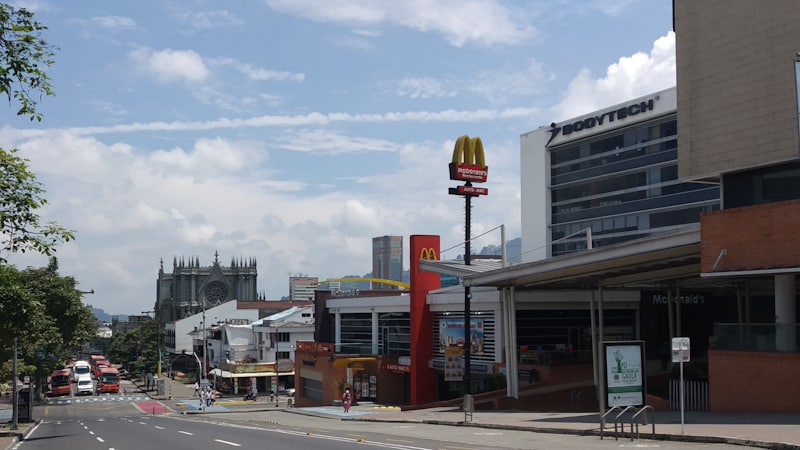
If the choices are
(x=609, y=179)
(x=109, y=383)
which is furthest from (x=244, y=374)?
(x=609, y=179)

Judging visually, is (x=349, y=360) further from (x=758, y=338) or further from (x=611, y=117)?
(x=611, y=117)

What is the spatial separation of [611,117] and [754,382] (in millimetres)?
85612

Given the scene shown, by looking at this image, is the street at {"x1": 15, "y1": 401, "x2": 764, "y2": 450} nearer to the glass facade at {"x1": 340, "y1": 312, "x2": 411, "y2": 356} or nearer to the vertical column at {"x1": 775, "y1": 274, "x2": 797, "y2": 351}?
the vertical column at {"x1": 775, "y1": 274, "x2": 797, "y2": 351}

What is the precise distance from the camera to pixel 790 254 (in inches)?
1025

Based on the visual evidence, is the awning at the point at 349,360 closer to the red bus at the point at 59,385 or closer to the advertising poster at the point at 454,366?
the advertising poster at the point at 454,366

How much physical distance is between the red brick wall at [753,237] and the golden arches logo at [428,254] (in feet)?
76.3

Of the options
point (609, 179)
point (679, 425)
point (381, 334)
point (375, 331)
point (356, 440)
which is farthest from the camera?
point (609, 179)

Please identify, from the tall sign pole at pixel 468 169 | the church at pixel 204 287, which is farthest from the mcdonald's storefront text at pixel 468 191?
the church at pixel 204 287

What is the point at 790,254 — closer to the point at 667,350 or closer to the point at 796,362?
the point at 796,362

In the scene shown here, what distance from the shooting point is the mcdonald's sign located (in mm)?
57469

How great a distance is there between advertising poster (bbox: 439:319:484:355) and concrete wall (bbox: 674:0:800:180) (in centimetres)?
1895

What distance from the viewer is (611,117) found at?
108062 mm

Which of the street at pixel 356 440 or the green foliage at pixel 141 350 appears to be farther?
the green foliage at pixel 141 350

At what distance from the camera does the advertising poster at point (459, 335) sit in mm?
47969
